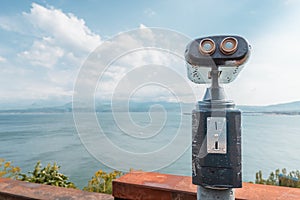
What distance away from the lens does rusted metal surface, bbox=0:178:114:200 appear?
4.69 ft

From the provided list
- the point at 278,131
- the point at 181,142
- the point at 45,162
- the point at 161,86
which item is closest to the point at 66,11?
the point at 45,162

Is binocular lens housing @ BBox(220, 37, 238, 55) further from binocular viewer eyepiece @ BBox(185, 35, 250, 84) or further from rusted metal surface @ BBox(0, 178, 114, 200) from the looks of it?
rusted metal surface @ BBox(0, 178, 114, 200)

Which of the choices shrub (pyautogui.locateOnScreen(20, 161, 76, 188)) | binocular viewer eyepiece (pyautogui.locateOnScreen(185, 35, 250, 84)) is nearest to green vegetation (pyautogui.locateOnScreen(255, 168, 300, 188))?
binocular viewer eyepiece (pyautogui.locateOnScreen(185, 35, 250, 84))

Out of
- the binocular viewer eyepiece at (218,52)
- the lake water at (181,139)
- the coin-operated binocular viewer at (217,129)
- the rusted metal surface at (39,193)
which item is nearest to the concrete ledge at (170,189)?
Result: the lake water at (181,139)

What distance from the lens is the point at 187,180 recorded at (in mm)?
1226

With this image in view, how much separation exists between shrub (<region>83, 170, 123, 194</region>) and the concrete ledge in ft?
2.32

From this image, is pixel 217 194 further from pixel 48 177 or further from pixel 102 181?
pixel 48 177

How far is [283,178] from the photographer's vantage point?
5.65 feet

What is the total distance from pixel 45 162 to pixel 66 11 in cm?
159

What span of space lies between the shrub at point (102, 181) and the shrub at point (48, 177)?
Result: 0.26 meters

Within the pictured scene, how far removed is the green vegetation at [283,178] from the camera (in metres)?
1.68

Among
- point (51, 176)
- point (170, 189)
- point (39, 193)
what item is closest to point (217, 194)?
point (170, 189)

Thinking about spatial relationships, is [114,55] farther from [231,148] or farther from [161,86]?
[231,148]

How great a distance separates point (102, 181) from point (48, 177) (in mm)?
546
